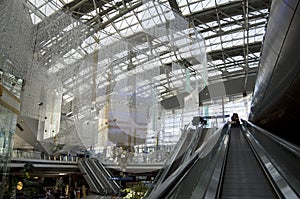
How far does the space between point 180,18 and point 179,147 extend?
373cm

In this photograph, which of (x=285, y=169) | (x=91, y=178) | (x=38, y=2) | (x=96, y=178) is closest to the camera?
(x=285, y=169)

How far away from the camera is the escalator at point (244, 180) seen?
3.31m

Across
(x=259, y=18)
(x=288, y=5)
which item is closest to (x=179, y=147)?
(x=288, y=5)

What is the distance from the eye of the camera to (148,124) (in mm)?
5328

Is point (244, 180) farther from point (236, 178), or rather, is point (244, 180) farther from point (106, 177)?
point (106, 177)

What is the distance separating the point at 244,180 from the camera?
394cm

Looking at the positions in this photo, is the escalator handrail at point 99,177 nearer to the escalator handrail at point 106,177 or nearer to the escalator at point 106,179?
the escalator at point 106,179

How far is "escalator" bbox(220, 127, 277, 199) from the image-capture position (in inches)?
130

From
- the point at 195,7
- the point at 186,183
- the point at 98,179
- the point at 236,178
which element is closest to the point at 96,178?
the point at 98,179

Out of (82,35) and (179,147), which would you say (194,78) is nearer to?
(179,147)

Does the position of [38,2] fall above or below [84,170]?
above

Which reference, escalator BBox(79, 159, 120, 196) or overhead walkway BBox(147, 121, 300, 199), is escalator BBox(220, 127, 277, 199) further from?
escalator BBox(79, 159, 120, 196)

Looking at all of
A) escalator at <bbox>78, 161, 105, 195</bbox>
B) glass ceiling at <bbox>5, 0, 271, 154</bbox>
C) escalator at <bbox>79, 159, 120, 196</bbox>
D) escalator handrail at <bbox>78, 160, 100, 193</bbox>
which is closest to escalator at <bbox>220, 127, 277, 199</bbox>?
glass ceiling at <bbox>5, 0, 271, 154</bbox>

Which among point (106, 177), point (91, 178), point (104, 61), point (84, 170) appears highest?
point (104, 61)
